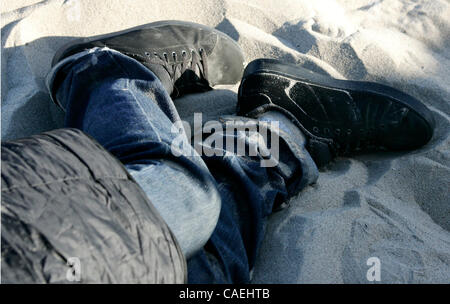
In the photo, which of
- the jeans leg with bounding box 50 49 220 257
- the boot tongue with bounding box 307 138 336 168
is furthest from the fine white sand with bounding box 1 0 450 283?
the jeans leg with bounding box 50 49 220 257

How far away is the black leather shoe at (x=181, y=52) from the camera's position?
1.63 metres

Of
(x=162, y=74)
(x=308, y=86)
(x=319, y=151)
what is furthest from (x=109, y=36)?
(x=319, y=151)

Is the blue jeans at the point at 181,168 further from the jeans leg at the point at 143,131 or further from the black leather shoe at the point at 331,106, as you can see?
the black leather shoe at the point at 331,106

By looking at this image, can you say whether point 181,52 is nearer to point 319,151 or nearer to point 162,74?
point 162,74

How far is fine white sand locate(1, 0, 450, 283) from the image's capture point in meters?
1.14

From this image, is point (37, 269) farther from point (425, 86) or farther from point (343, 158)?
point (425, 86)

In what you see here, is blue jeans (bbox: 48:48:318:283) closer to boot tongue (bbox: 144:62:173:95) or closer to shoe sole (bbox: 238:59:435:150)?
shoe sole (bbox: 238:59:435:150)

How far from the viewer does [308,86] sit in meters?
1.57

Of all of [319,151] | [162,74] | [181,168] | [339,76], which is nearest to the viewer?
[181,168]

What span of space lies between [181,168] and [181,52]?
0.84m

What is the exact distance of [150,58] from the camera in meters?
1.64

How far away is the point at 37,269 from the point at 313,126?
114cm

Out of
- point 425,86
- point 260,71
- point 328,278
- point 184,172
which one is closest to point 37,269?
point 184,172

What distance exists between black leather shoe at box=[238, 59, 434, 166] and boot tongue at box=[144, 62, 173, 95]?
0.84ft
